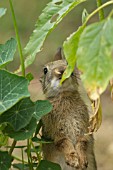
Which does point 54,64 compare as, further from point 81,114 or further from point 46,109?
point 46,109

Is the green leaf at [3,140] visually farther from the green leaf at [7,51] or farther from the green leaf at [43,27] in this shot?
the green leaf at [43,27]

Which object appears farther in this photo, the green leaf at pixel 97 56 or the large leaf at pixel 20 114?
the large leaf at pixel 20 114

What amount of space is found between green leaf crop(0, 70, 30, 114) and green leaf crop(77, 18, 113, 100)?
830mm

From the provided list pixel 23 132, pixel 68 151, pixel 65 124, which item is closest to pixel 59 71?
pixel 65 124

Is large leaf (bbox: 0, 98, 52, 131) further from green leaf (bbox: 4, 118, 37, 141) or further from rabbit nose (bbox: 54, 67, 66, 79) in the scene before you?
rabbit nose (bbox: 54, 67, 66, 79)

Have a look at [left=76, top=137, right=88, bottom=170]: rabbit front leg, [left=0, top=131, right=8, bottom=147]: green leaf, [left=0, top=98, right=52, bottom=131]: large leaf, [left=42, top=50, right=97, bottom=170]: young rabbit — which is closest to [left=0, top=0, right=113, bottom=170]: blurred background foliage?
[left=42, top=50, right=97, bottom=170]: young rabbit

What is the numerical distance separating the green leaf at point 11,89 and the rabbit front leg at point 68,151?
611mm

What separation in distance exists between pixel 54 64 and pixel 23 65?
0.61 metres

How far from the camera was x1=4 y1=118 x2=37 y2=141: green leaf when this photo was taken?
2739 mm

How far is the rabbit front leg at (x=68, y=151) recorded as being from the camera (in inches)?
122

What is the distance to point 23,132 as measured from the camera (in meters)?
2.78

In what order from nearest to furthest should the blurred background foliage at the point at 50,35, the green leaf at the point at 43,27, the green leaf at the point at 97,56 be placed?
the green leaf at the point at 97,56
the green leaf at the point at 43,27
the blurred background foliage at the point at 50,35

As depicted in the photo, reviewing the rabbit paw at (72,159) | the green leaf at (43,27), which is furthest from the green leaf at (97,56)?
the rabbit paw at (72,159)

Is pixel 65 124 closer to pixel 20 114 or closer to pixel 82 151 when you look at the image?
pixel 82 151
